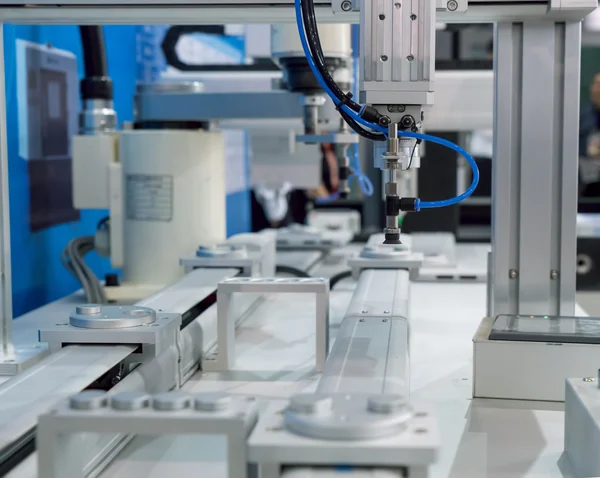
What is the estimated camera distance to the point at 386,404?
0.92 m

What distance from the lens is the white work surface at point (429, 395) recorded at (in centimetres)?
123

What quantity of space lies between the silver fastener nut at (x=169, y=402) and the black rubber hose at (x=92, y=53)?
164cm

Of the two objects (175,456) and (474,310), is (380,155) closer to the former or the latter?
(175,456)

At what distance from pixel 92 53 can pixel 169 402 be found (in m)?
1.69

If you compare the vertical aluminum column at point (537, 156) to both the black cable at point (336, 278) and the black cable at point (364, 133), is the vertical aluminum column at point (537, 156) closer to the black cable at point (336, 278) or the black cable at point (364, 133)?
the black cable at point (364, 133)

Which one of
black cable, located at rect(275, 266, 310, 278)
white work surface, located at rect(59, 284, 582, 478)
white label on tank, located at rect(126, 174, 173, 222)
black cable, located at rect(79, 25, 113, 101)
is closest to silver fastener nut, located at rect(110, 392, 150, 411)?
white work surface, located at rect(59, 284, 582, 478)

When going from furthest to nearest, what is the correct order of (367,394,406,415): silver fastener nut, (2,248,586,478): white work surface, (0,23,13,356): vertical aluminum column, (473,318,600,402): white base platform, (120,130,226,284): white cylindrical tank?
(120,130,226,284): white cylindrical tank < (0,23,13,356): vertical aluminum column < (473,318,600,402): white base platform < (2,248,586,478): white work surface < (367,394,406,415): silver fastener nut

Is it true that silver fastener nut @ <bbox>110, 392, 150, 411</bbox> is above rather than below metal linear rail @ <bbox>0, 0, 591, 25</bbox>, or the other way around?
below

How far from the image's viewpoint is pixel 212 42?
469 cm

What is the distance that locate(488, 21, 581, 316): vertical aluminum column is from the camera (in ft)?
5.51

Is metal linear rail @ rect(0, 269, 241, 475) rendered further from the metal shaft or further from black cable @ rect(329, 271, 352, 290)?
black cable @ rect(329, 271, 352, 290)

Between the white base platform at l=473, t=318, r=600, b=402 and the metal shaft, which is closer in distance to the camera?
the metal shaft

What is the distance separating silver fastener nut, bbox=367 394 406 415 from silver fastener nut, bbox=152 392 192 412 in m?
0.19

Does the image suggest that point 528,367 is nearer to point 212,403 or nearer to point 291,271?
point 212,403
